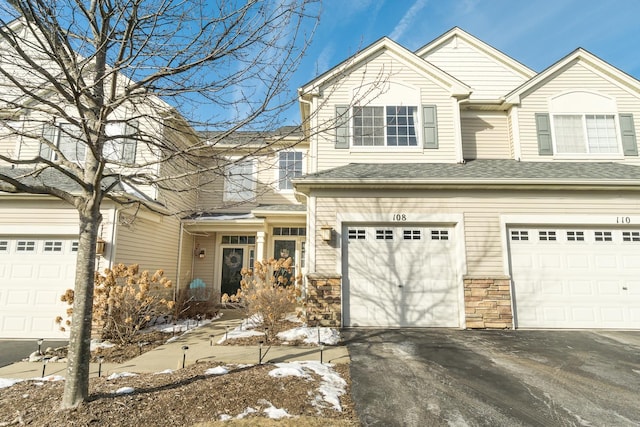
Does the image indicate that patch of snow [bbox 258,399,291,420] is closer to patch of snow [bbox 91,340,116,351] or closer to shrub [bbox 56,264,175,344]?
shrub [bbox 56,264,175,344]

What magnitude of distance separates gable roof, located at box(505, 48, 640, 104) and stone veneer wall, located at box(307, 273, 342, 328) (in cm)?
783

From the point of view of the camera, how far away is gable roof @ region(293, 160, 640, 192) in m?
7.84

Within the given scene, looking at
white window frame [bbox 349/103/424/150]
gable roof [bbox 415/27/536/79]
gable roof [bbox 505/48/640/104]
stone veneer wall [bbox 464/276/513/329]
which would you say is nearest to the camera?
stone veneer wall [bbox 464/276/513/329]

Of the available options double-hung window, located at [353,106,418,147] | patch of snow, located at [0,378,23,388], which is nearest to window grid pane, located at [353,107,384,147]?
double-hung window, located at [353,106,418,147]

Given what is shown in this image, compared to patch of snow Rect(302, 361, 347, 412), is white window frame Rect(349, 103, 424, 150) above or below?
above

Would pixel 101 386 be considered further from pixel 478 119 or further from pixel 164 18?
pixel 478 119

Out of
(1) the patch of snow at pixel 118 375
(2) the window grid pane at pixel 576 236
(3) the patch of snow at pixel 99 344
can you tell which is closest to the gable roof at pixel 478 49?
(2) the window grid pane at pixel 576 236

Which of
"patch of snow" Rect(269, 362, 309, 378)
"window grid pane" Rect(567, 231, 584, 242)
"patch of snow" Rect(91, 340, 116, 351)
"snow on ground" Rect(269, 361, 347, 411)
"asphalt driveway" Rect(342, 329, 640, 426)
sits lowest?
"patch of snow" Rect(91, 340, 116, 351)

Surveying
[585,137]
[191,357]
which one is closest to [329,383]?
[191,357]

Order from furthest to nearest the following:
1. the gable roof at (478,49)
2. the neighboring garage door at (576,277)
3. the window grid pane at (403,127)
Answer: the gable roof at (478,49)
the window grid pane at (403,127)
the neighboring garage door at (576,277)

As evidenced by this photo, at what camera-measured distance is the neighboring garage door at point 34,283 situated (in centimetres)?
762

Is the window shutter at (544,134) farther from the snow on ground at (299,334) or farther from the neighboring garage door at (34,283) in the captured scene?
the neighboring garage door at (34,283)

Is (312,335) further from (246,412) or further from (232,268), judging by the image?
(232,268)

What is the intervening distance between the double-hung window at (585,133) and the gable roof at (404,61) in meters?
3.13
